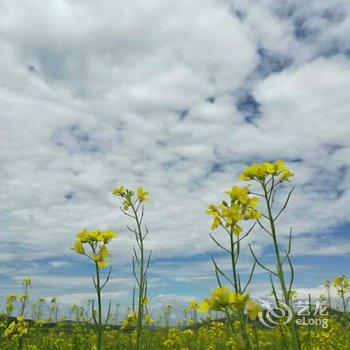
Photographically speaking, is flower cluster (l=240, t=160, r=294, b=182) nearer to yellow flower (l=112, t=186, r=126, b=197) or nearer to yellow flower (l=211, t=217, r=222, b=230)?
yellow flower (l=211, t=217, r=222, b=230)

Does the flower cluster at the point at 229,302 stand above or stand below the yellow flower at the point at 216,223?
below

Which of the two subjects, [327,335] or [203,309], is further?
[327,335]

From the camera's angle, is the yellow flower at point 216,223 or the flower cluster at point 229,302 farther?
the yellow flower at point 216,223

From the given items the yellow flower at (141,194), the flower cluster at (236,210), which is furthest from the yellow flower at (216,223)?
the yellow flower at (141,194)

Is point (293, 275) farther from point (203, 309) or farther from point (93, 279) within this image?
point (93, 279)

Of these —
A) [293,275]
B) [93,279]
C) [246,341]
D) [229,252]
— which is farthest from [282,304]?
[93,279]

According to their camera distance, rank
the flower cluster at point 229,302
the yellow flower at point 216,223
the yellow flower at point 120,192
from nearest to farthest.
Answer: the flower cluster at point 229,302 → the yellow flower at point 216,223 → the yellow flower at point 120,192

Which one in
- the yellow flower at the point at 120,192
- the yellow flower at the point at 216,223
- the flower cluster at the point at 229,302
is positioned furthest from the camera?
the yellow flower at the point at 120,192

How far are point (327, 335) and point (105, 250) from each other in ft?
13.4

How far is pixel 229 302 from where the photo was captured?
2.38 m

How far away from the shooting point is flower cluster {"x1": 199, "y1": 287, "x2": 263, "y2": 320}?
2.34 meters

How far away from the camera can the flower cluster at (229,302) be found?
234 centimetres

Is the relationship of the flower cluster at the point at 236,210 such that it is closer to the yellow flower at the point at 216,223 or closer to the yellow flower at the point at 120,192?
the yellow flower at the point at 216,223

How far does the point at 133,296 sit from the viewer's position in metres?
4.21
